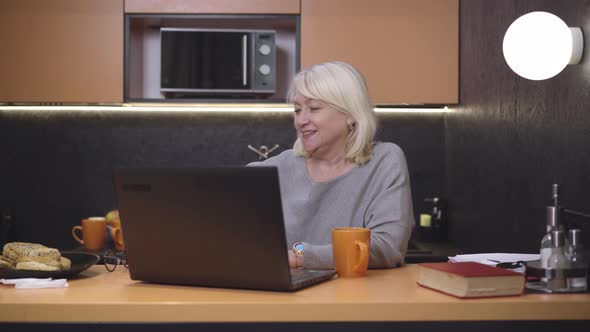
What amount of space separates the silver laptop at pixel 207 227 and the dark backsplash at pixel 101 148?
2139 millimetres

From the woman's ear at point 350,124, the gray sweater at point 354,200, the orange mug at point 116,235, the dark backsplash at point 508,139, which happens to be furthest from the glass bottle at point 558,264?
the orange mug at point 116,235

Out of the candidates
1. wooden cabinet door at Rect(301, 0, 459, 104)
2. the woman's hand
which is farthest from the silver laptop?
wooden cabinet door at Rect(301, 0, 459, 104)

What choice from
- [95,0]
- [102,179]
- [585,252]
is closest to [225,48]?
[95,0]

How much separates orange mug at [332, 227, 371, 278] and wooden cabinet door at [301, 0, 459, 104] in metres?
1.77

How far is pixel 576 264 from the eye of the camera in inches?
51.9

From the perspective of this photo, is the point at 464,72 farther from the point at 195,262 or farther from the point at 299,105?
the point at 195,262

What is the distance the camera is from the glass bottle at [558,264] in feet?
4.28

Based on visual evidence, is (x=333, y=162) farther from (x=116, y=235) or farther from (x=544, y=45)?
(x=116, y=235)

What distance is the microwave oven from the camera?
10.5ft

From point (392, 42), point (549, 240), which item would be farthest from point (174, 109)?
point (549, 240)

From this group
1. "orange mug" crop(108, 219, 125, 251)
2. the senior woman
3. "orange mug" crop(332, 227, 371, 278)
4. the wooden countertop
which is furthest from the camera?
"orange mug" crop(108, 219, 125, 251)

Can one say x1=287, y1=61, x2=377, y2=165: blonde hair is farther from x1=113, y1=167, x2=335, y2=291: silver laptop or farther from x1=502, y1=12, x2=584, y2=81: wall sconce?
x1=113, y1=167, x2=335, y2=291: silver laptop

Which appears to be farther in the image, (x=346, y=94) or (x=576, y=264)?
(x=346, y=94)

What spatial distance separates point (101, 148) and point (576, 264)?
266 centimetres
